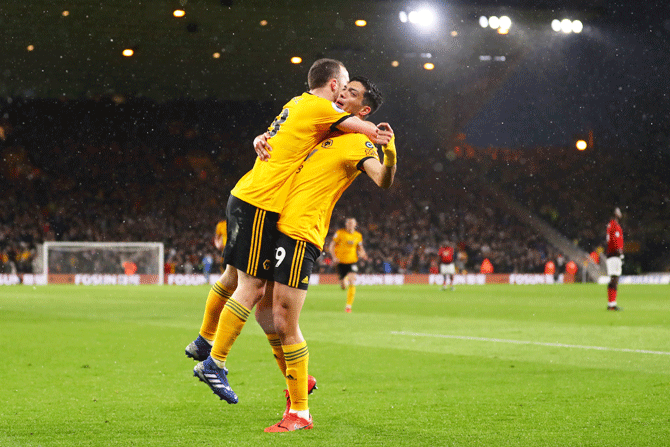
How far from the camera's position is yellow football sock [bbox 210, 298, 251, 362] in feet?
14.1

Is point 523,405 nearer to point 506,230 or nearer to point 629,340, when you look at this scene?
point 629,340

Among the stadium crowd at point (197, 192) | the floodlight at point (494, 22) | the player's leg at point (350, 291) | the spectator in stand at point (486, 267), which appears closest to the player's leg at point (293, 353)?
A: the player's leg at point (350, 291)

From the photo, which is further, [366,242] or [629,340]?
[366,242]

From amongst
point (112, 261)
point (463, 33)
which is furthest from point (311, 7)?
point (112, 261)

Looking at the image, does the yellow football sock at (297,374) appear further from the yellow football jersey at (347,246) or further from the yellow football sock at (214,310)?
the yellow football jersey at (347,246)

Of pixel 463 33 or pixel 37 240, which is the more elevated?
pixel 463 33

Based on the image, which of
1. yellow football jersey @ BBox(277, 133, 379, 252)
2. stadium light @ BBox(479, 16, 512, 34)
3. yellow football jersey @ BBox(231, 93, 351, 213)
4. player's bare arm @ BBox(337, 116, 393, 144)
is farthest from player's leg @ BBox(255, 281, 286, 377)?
stadium light @ BBox(479, 16, 512, 34)

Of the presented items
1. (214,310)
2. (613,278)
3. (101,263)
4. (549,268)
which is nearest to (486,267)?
(549,268)

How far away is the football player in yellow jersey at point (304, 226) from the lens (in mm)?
4301

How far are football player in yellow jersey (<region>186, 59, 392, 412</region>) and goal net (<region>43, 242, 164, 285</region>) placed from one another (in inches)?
1135

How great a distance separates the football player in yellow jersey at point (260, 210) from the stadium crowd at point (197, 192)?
2982 centimetres

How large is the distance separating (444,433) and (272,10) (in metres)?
20.5

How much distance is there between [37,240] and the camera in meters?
34.8

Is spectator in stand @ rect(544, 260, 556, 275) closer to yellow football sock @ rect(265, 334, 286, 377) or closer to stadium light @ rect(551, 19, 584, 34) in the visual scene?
stadium light @ rect(551, 19, 584, 34)
